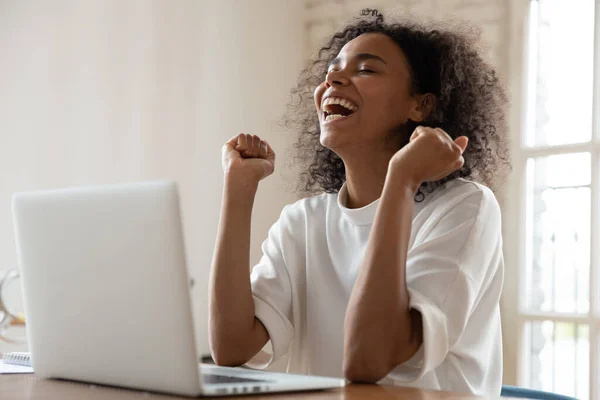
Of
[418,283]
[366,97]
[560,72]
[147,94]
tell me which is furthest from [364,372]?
[147,94]

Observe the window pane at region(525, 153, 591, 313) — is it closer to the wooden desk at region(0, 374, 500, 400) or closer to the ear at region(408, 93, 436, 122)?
the ear at region(408, 93, 436, 122)

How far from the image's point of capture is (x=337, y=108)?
66.5 inches

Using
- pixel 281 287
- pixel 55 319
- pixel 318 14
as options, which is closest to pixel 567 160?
pixel 318 14

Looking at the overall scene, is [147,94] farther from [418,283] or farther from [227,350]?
[418,283]

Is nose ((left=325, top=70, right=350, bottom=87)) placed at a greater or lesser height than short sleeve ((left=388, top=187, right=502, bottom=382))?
greater

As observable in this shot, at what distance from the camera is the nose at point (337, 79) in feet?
5.46

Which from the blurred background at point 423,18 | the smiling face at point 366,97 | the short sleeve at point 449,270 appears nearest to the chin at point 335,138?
the smiling face at point 366,97

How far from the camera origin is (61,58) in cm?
303

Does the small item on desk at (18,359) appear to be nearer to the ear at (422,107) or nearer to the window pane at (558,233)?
the ear at (422,107)

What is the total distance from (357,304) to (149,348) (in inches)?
16.0

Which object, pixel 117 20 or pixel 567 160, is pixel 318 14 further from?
pixel 567 160

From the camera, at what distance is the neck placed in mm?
1657

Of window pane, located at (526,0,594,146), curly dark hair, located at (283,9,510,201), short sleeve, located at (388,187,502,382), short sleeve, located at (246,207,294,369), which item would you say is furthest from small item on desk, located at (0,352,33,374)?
window pane, located at (526,0,594,146)

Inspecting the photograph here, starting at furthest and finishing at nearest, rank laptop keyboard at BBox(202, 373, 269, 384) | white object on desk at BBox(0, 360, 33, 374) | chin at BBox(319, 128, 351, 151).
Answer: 1. chin at BBox(319, 128, 351, 151)
2. white object on desk at BBox(0, 360, 33, 374)
3. laptop keyboard at BBox(202, 373, 269, 384)
